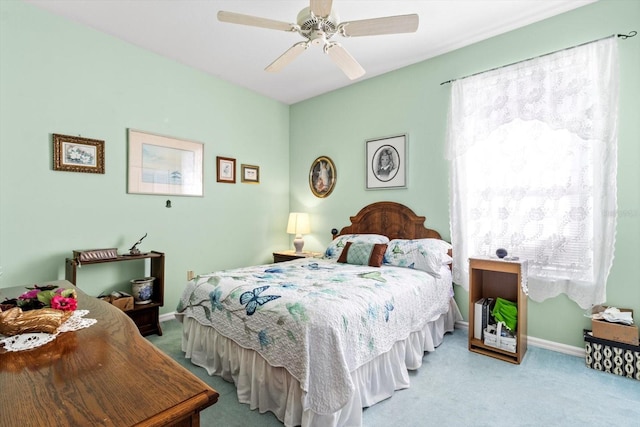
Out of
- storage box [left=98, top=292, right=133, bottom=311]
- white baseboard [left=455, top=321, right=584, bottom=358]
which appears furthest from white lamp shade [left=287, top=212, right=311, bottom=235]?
white baseboard [left=455, top=321, right=584, bottom=358]

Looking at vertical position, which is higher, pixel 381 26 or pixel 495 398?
pixel 381 26

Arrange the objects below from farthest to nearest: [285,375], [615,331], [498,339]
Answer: [498,339], [615,331], [285,375]

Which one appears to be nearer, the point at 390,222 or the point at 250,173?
the point at 390,222

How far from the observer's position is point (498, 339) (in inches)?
102

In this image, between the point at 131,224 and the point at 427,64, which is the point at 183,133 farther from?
the point at 427,64

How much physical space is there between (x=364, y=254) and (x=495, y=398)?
1547 mm

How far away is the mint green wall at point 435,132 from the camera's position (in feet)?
7.84

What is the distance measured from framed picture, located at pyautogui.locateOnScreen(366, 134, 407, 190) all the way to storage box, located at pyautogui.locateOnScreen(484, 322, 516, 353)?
5.67ft

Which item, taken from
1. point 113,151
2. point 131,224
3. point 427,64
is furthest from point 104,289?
point 427,64

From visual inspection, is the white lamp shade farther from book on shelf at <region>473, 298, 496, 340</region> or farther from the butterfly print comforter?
book on shelf at <region>473, 298, 496, 340</region>

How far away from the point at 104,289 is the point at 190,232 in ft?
3.37

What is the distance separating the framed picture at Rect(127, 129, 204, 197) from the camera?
3.25 m

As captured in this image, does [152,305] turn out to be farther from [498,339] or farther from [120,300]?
[498,339]

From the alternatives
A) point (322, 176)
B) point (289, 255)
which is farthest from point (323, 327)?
point (322, 176)
